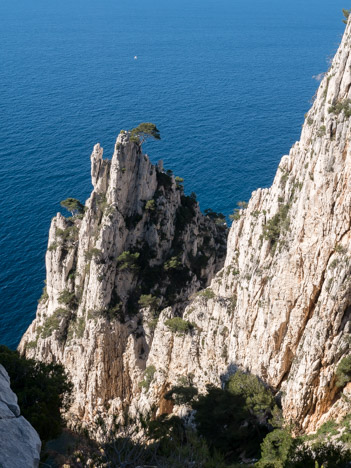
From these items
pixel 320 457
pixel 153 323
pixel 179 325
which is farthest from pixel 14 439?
pixel 153 323

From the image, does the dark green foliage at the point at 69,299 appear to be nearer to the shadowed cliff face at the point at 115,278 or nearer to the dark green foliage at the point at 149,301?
the shadowed cliff face at the point at 115,278

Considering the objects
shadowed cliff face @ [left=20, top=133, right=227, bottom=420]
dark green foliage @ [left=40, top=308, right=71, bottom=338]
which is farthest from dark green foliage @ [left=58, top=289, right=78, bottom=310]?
dark green foliage @ [left=40, top=308, right=71, bottom=338]

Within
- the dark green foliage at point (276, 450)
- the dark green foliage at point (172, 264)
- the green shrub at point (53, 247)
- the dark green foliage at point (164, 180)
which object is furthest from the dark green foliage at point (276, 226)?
the green shrub at point (53, 247)

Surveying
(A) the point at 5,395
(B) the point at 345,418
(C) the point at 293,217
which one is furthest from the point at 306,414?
(A) the point at 5,395

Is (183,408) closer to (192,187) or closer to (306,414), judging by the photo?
(306,414)

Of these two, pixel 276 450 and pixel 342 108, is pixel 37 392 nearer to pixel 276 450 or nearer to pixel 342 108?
pixel 276 450

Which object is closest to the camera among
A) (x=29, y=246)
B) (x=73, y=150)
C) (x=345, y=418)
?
(x=345, y=418)
